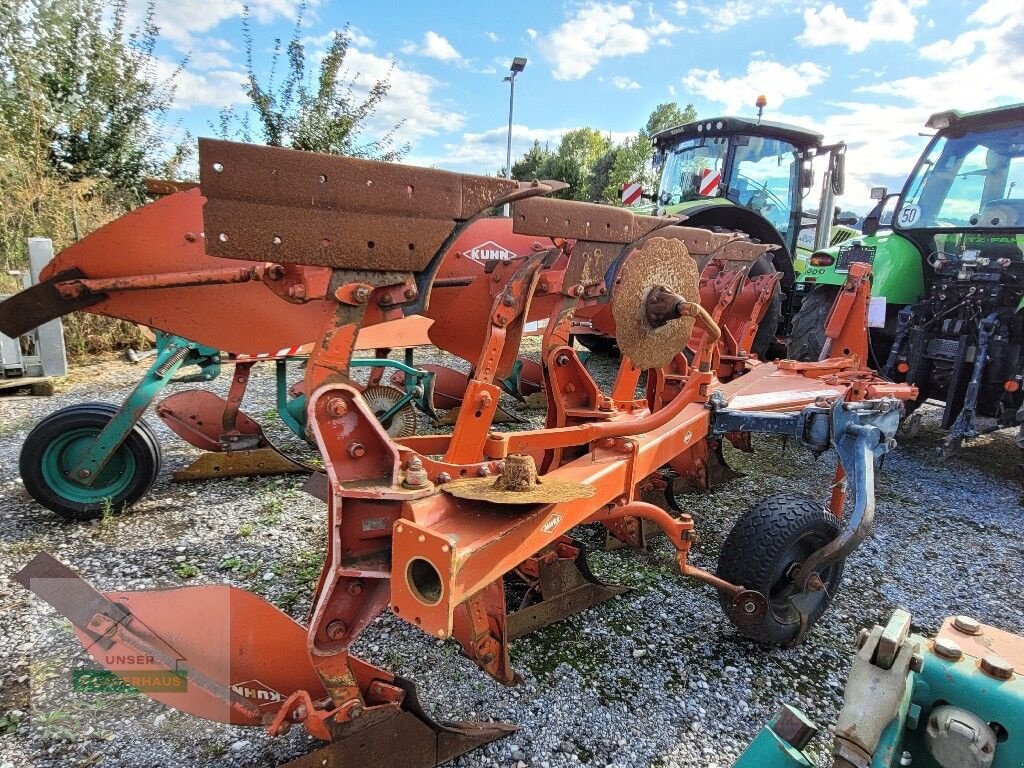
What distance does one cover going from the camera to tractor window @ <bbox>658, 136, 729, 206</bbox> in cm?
736

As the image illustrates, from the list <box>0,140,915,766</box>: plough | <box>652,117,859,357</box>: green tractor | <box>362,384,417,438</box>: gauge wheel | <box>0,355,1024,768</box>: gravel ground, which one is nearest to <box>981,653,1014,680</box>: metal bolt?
<box>0,140,915,766</box>: plough

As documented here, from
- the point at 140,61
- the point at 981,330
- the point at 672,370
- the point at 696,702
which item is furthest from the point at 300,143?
the point at 696,702

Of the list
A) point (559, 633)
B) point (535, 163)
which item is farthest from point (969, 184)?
point (535, 163)

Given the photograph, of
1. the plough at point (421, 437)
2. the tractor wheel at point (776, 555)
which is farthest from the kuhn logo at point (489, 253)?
the tractor wheel at point (776, 555)

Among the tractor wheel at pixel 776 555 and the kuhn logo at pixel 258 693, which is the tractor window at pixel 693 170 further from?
the kuhn logo at pixel 258 693

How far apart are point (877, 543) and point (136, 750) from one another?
154 inches

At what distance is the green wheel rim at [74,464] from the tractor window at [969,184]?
20.5 ft

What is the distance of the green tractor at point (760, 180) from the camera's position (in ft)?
23.2

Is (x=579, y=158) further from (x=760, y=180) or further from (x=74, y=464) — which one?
(x=74, y=464)

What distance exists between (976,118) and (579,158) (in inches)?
1454

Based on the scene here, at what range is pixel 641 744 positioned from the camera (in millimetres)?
2184

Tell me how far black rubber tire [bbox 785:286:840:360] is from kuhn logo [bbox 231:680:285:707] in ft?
16.9

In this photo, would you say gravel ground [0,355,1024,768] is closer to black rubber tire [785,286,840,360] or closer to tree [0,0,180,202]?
black rubber tire [785,286,840,360]

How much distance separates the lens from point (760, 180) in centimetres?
742
